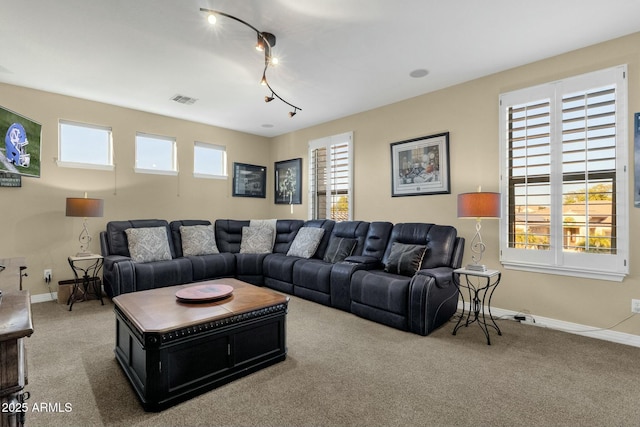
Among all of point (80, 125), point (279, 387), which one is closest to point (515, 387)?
point (279, 387)

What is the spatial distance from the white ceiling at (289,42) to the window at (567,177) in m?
0.49

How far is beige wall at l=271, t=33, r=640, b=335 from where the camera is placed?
2.88m

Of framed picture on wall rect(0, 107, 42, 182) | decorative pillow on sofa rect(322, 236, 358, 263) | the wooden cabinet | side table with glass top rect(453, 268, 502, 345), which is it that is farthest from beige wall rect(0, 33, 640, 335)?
the wooden cabinet

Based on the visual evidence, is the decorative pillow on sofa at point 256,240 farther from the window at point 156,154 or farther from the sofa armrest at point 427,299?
the sofa armrest at point 427,299

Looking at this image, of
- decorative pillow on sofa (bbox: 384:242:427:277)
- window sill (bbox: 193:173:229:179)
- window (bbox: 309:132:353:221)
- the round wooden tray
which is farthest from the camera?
window sill (bbox: 193:173:229:179)

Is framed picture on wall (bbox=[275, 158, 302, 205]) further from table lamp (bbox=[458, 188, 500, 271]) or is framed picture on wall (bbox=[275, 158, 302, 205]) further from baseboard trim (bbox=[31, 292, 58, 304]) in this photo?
baseboard trim (bbox=[31, 292, 58, 304])

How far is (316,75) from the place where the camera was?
3658mm

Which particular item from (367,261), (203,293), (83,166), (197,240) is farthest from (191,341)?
(83,166)

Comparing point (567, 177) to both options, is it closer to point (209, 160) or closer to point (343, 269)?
point (343, 269)

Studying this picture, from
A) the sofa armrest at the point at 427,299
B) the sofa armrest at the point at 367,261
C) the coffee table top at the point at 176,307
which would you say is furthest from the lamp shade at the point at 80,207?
the sofa armrest at the point at 427,299

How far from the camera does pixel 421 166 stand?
4238 millimetres

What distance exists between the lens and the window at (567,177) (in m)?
2.87

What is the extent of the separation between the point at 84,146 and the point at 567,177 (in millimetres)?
5972

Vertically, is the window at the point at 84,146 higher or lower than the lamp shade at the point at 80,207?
higher
